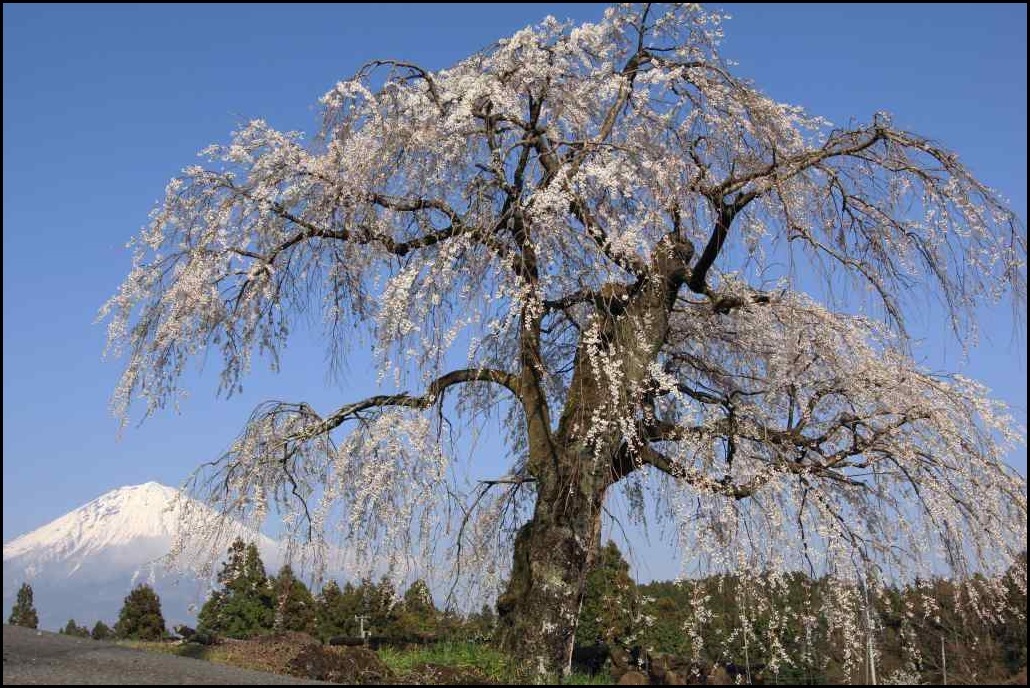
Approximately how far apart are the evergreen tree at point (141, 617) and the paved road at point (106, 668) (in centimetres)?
1763

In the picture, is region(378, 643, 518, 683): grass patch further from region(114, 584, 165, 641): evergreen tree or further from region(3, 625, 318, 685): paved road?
region(114, 584, 165, 641): evergreen tree

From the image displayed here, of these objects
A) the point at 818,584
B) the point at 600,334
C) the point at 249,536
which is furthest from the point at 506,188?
the point at 818,584

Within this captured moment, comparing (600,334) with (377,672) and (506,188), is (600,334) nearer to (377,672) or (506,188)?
(506,188)

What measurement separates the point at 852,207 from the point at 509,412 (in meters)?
4.69

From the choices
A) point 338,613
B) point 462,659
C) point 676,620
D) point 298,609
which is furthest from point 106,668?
point 676,620

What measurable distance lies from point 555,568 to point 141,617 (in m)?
20.7

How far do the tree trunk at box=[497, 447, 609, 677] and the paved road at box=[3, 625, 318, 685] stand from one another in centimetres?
231

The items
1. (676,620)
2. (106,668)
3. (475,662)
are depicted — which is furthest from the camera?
(676,620)

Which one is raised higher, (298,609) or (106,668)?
(298,609)

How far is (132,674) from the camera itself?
683 cm

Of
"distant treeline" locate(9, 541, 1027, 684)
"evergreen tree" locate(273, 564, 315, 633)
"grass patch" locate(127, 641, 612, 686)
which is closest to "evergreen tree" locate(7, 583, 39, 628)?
"distant treeline" locate(9, 541, 1027, 684)

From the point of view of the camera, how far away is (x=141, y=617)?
80.9 ft

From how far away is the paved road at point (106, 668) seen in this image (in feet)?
21.5

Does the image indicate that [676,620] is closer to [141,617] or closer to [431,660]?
[141,617]
